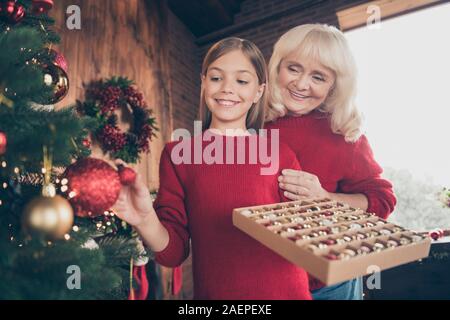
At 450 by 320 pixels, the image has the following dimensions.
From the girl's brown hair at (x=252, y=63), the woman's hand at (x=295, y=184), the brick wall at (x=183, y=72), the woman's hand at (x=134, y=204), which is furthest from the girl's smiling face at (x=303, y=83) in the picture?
the brick wall at (x=183, y=72)

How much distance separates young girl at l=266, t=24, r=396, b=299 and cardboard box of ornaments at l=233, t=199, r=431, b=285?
0.26m

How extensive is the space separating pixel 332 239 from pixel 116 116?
1890mm

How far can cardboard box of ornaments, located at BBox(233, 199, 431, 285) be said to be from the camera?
1.87ft

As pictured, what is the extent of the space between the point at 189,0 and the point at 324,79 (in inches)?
102

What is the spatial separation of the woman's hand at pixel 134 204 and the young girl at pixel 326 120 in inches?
18.7

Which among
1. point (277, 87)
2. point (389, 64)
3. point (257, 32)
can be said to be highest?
point (257, 32)

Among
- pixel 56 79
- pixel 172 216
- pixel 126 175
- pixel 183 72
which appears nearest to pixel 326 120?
pixel 172 216

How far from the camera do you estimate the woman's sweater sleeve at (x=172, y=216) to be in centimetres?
82

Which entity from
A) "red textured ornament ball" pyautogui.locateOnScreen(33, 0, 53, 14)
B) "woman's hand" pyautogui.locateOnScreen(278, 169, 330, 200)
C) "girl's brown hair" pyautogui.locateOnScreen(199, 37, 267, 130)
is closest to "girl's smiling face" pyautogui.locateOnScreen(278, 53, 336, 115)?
"girl's brown hair" pyautogui.locateOnScreen(199, 37, 267, 130)

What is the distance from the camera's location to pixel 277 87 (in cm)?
105

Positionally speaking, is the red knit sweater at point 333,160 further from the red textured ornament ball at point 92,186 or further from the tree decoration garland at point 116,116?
the tree decoration garland at point 116,116
